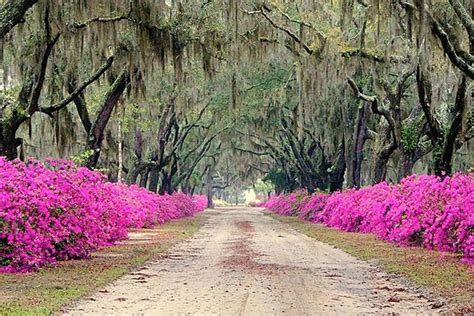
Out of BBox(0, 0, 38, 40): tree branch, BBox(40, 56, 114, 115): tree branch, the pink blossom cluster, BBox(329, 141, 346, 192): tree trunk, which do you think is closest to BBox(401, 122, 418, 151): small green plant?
BBox(329, 141, 346, 192): tree trunk

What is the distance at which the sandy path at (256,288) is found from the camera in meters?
6.93

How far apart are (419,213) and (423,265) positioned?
4.04 metres

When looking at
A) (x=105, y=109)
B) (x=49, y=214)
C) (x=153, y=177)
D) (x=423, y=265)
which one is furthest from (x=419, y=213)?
(x=153, y=177)

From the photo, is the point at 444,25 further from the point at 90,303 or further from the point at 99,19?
the point at 90,303

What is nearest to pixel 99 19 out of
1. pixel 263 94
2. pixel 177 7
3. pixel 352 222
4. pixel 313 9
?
pixel 177 7

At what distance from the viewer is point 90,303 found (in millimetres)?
7234

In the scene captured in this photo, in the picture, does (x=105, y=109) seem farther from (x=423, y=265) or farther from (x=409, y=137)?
(x=423, y=265)

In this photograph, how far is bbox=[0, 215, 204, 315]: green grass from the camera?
6.95 meters

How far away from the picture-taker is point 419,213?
14.6 metres

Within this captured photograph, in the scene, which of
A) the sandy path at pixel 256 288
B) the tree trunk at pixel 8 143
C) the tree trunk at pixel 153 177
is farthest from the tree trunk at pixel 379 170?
the tree trunk at pixel 8 143

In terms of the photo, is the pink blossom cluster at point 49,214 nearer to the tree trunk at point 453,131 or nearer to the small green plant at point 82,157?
the small green plant at point 82,157

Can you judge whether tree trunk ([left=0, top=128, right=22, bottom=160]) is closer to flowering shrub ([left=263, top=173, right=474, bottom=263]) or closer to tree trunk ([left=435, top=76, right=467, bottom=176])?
flowering shrub ([left=263, top=173, right=474, bottom=263])

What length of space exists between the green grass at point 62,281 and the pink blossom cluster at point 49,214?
13.8 inches

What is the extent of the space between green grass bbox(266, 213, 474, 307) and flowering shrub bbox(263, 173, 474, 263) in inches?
13.3
